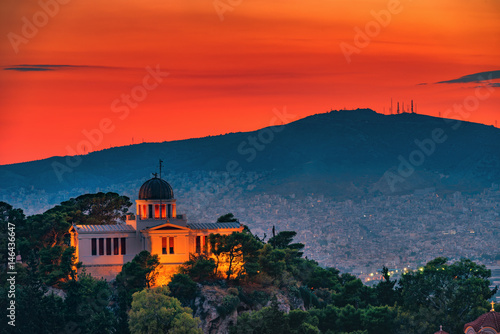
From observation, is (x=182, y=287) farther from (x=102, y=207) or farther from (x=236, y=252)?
(x=102, y=207)

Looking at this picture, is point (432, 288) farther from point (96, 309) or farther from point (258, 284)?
point (96, 309)

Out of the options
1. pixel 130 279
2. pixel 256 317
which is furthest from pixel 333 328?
pixel 130 279

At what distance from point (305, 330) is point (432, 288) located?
19.5 metres

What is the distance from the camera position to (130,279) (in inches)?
4296

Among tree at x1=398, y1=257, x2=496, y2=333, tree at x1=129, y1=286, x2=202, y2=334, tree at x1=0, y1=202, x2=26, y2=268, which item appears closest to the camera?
tree at x1=129, y1=286, x2=202, y2=334

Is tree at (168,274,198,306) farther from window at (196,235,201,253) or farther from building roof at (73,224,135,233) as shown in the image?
building roof at (73,224,135,233)

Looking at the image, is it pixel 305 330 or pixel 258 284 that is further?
pixel 258 284

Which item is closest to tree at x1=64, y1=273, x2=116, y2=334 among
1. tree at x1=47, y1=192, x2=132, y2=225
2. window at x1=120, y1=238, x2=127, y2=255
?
window at x1=120, y1=238, x2=127, y2=255

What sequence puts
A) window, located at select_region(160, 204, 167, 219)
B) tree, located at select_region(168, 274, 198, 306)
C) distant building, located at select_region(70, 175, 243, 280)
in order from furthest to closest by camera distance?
1. window, located at select_region(160, 204, 167, 219)
2. distant building, located at select_region(70, 175, 243, 280)
3. tree, located at select_region(168, 274, 198, 306)

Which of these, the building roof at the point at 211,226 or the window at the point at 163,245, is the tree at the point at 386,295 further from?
the window at the point at 163,245

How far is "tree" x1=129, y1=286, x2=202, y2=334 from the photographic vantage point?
9975cm

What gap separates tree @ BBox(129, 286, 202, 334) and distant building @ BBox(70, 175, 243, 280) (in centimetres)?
1047

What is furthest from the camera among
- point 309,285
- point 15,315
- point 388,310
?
point 309,285

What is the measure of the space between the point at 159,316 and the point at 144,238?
1415 centimetres
